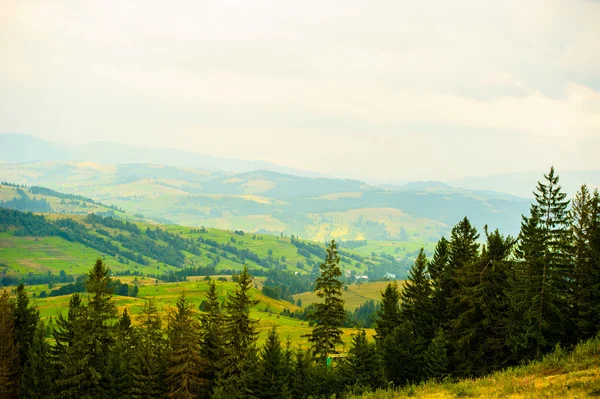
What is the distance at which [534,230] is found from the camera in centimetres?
4547

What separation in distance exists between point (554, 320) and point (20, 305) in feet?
223

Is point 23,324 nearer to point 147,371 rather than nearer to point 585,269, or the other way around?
point 147,371

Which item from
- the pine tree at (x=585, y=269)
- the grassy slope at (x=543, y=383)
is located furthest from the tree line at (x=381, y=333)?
the grassy slope at (x=543, y=383)

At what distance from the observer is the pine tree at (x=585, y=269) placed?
41875mm

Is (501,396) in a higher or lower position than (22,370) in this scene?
higher

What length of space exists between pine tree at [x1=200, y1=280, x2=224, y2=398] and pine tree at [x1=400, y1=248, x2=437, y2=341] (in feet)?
75.6

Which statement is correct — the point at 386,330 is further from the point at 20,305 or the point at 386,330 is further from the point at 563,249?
the point at 20,305

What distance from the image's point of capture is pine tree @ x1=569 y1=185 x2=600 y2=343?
41875 mm

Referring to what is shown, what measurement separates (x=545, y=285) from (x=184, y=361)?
39.8m

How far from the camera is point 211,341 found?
199 ft

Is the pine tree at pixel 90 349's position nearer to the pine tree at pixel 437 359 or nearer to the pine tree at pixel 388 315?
the pine tree at pixel 388 315

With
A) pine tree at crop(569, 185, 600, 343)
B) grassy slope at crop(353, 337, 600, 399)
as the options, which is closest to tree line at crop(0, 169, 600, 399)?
pine tree at crop(569, 185, 600, 343)

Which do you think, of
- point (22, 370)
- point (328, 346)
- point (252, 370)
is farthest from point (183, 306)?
point (22, 370)

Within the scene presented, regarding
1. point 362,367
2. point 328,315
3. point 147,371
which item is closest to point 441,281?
point 362,367
